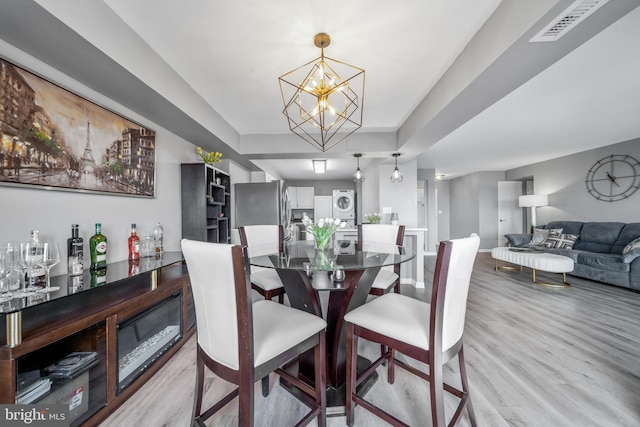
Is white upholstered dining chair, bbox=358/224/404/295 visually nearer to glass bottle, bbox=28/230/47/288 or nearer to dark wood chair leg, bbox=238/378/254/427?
dark wood chair leg, bbox=238/378/254/427

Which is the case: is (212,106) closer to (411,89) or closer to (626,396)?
(411,89)

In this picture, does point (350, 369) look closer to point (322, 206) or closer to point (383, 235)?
point (383, 235)

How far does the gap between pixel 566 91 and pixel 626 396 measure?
2658 millimetres

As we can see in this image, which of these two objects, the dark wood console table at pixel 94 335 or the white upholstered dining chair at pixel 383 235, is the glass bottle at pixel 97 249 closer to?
the dark wood console table at pixel 94 335

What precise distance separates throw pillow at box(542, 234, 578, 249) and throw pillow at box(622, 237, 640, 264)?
2.84ft

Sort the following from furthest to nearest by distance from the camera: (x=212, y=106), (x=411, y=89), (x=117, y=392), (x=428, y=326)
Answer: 1. (x=212, y=106)
2. (x=411, y=89)
3. (x=117, y=392)
4. (x=428, y=326)

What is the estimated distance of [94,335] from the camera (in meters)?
1.37

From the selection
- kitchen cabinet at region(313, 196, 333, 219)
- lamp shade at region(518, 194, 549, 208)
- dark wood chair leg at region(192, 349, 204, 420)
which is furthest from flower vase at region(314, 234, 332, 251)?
lamp shade at region(518, 194, 549, 208)

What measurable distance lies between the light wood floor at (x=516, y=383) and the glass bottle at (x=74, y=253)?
2.93ft

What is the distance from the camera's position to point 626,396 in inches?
61.1

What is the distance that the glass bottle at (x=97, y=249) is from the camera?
5.76 feet

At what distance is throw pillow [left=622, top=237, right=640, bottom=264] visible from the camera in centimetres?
358

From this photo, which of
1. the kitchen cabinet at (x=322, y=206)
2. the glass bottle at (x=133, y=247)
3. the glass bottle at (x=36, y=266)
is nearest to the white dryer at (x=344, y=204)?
the kitchen cabinet at (x=322, y=206)

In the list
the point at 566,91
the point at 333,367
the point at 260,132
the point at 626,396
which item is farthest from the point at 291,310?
the point at 566,91
